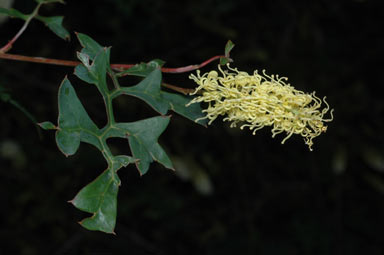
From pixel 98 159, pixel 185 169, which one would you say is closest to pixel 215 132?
pixel 185 169

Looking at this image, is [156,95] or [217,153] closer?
[156,95]

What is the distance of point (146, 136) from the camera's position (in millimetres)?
866

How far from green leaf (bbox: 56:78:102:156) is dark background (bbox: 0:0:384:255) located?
1.35m

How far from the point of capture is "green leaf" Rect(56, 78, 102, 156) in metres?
0.76

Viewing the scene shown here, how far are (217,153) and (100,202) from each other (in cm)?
166

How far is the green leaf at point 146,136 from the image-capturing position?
855 mm

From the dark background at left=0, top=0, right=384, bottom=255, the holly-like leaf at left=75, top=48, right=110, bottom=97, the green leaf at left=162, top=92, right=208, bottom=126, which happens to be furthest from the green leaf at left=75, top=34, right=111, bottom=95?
the dark background at left=0, top=0, right=384, bottom=255

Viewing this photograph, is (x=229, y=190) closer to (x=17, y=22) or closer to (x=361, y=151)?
(x=361, y=151)

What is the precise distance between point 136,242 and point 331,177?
3.52 feet

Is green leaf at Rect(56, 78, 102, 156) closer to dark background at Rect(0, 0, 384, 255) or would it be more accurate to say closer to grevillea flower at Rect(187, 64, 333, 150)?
grevillea flower at Rect(187, 64, 333, 150)

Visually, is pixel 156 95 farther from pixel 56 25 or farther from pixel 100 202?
pixel 56 25

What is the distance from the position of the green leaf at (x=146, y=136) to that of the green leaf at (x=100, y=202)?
9 cm

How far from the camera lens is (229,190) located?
242 centimetres

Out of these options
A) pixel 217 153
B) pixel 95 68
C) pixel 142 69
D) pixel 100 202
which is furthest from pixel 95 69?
pixel 217 153
